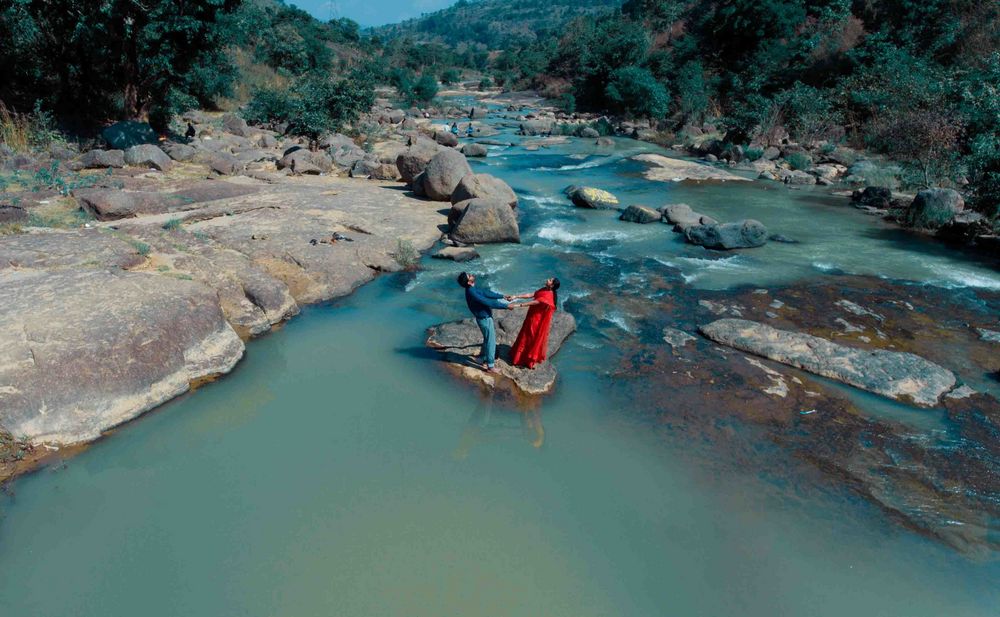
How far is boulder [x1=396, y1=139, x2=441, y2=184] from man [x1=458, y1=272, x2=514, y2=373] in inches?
432

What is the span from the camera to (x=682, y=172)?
77.2 ft

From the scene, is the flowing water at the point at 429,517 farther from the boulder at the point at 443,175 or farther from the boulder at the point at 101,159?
the boulder at the point at 101,159

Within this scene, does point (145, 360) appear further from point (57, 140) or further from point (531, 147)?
point (531, 147)

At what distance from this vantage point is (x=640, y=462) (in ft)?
21.1

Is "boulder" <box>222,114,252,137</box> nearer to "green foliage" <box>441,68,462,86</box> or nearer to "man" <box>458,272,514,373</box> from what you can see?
"man" <box>458,272,514,373</box>

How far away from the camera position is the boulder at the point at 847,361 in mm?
7707

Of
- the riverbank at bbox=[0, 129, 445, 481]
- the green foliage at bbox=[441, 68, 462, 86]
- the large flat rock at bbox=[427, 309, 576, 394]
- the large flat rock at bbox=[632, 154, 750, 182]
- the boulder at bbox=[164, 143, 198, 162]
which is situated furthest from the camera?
the green foliage at bbox=[441, 68, 462, 86]

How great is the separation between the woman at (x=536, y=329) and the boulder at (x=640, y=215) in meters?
8.79

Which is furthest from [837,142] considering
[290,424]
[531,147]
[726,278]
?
[290,424]

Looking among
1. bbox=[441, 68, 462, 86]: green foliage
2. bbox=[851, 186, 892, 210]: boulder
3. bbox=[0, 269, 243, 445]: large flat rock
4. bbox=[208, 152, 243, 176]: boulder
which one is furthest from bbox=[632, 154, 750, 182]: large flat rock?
bbox=[441, 68, 462, 86]: green foliage

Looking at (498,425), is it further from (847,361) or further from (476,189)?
(476,189)

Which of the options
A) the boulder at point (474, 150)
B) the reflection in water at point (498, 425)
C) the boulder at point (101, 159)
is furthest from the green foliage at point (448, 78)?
the reflection in water at point (498, 425)

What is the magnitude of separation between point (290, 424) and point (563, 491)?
3.25m

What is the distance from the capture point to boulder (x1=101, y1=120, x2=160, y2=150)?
17328 millimetres
